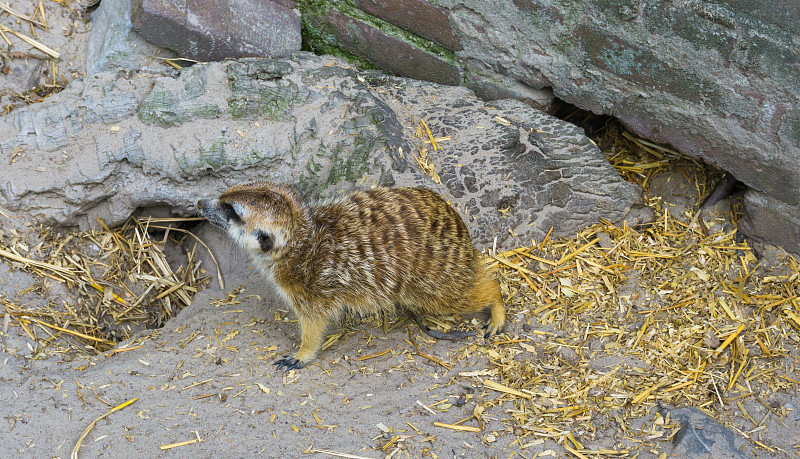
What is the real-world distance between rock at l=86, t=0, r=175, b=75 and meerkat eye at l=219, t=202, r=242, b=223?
1.38 m

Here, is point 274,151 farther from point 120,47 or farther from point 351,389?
point 351,389

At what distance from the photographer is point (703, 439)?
2814mm

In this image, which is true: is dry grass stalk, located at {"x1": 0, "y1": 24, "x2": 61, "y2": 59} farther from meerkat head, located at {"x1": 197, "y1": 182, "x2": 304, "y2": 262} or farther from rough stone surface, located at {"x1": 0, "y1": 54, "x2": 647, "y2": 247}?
meerkat head, located at {"x1": 197, "y1": 182, "x2": 304, "y2": 262}

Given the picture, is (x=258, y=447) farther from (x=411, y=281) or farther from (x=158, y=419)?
(x=411, y=281)

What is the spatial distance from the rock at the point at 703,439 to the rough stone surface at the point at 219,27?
3.23m

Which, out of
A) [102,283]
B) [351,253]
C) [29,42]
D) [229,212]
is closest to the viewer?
[351,253]

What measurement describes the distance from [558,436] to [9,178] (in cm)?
327

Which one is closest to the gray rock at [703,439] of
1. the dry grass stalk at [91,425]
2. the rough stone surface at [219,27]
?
the dry grass stalk at [91,425]

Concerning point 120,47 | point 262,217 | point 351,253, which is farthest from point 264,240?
point 120,47

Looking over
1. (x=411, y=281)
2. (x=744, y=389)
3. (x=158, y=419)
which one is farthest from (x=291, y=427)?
(x=744, y=389)

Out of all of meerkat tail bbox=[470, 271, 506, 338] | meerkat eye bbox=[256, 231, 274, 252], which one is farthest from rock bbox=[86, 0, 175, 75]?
meerkat tail bbox=[470, 271, 506, 338]

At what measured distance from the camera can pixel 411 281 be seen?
132 inches

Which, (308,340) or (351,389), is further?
(308,340)

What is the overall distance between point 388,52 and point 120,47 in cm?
171
